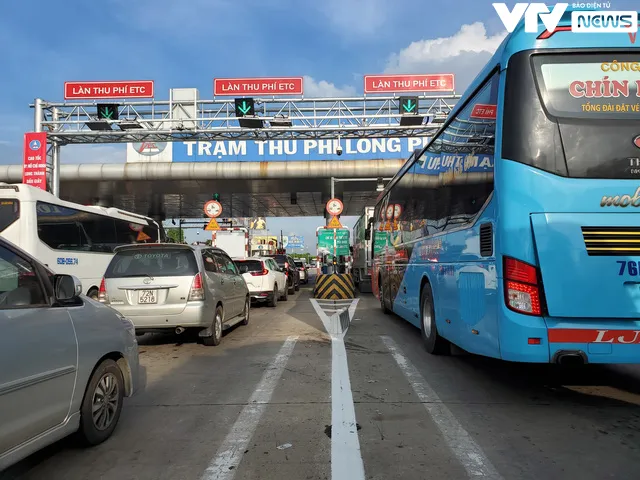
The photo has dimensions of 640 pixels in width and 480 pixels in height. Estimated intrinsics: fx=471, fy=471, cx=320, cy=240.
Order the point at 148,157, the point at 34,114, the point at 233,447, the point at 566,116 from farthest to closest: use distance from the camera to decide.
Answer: the point at 148,157, the point at 34,114, the point at 566,116, the point at 233,447

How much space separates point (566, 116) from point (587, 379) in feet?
11.1

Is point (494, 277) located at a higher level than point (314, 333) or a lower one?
higher

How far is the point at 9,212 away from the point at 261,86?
11.7 m

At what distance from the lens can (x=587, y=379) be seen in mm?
5816

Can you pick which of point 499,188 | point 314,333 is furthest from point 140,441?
point 314,333

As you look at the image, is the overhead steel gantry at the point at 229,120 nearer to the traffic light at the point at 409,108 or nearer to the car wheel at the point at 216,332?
the traffic light at the point at 409,108

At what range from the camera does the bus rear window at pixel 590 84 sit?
4.32 m

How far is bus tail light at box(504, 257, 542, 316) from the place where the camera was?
427 cm

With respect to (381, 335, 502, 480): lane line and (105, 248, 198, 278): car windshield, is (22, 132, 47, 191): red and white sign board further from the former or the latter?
(381, 335, 502, 480): lane line

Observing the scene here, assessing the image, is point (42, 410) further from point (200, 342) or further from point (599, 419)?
point (200, 342)

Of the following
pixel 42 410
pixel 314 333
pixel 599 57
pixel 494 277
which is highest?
pixel 599 57

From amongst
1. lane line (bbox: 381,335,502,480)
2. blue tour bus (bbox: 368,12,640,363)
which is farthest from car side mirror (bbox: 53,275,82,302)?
blue tour bus (bbox: 368,12,640,363)

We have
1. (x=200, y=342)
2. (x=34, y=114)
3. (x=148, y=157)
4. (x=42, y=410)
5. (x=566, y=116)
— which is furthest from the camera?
(x=148, y=157)

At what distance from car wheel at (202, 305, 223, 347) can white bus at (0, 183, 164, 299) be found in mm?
5122
